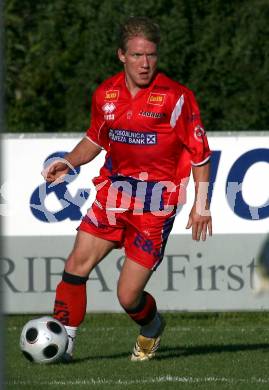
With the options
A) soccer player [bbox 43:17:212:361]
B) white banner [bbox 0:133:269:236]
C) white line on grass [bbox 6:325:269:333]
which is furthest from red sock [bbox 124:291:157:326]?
white banner [bbox 0:133:269:236]

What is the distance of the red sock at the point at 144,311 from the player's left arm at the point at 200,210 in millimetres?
687

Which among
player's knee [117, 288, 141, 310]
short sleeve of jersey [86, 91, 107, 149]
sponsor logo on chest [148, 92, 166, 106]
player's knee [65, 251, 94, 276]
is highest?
sponsor logo on chest [148, 92, 166, 106]

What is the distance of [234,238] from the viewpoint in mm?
11203

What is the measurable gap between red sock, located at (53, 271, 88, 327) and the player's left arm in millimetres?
815

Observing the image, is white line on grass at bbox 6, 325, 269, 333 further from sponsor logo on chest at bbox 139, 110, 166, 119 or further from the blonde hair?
the blonde hair

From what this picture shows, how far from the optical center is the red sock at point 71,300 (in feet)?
26.0

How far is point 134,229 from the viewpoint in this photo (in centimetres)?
790

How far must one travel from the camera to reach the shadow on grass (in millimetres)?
8453

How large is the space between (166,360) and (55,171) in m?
1.39

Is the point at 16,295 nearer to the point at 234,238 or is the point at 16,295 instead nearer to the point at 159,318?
the point at 234,238

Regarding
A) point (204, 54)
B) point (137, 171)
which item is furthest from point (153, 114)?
point (204, 54)

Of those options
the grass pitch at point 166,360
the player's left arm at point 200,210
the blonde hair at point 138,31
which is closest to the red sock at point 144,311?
the grass pitch at point 166,360

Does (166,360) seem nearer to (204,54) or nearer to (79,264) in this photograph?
(79,264)

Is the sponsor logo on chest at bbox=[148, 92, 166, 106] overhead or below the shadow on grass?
overhead
